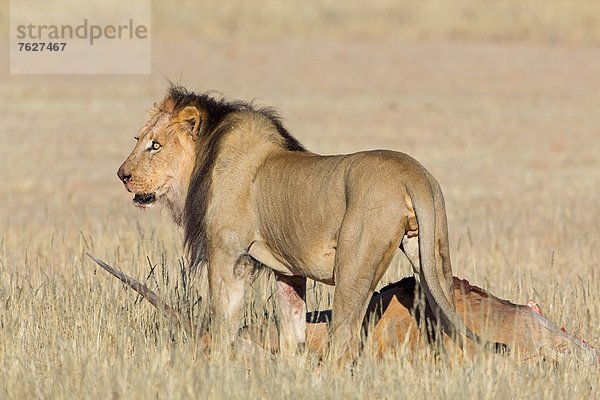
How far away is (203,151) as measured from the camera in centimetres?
655

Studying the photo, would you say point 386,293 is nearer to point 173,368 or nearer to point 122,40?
point 173,368

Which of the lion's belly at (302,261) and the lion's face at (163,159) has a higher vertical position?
the lion's face at (163,159)

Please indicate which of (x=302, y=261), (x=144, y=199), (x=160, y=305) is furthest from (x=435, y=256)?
(x=144, y=199)

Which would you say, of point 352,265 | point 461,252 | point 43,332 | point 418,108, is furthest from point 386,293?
point 418,108

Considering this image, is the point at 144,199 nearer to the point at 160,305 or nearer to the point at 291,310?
the point at 160,305

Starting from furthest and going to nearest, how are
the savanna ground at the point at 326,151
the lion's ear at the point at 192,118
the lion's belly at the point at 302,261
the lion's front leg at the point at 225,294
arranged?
the lion's ear at the point at 192,118 < the lion's front leg at the point at 225,294 < the lion's belly at the point at 302,261 < the savanna ground at the point at 326,151

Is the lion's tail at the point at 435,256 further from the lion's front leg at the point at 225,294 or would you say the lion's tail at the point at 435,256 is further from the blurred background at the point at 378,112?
the blurred background at the point at 378,112

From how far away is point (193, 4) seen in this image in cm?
3497

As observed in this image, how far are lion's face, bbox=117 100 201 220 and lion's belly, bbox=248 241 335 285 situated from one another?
26.8 inches

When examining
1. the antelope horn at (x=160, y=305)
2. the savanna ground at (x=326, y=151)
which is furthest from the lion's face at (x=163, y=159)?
the savanna ground at (x=326, y=151)

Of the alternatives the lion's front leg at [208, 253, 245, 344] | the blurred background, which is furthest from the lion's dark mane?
the blurred background

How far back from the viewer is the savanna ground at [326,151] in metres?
5.65

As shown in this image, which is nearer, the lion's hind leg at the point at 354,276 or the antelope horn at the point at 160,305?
the lion's hind leg at the point at 354,276

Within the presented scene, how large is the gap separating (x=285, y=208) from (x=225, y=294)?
1.90 ft
